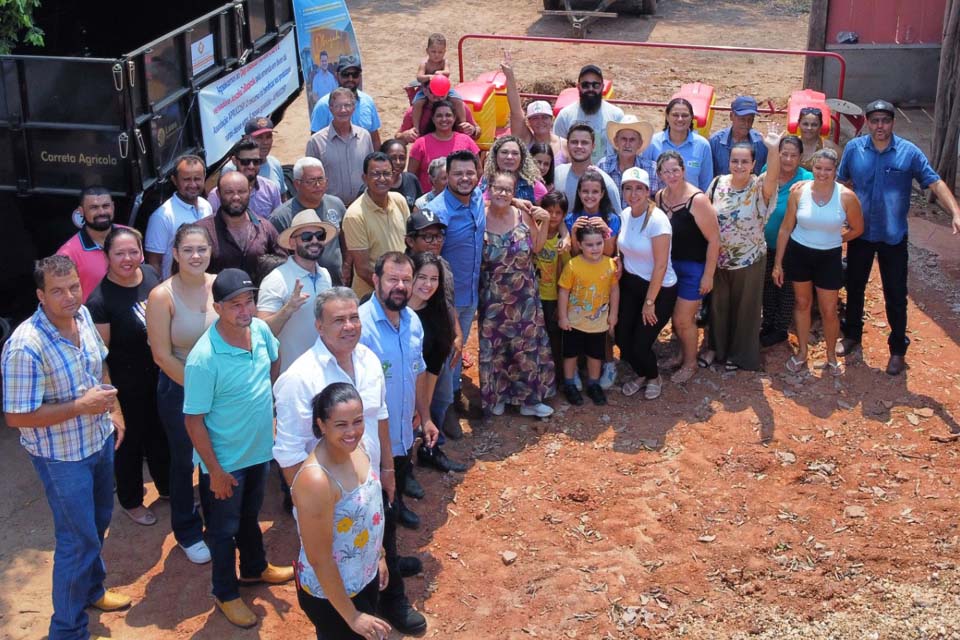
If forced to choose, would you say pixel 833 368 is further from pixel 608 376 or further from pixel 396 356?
pixel 396 356

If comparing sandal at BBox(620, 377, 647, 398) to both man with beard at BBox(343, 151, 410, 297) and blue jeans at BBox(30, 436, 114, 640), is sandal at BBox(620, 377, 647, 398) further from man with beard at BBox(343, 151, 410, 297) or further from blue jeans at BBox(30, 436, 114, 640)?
blue jeans at BBox(30, 436, 114, 640)

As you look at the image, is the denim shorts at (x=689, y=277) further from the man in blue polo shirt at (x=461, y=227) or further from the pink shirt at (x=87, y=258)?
the pink shirt at (x=87, y=258)

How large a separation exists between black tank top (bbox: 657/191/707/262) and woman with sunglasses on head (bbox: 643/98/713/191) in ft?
2.19

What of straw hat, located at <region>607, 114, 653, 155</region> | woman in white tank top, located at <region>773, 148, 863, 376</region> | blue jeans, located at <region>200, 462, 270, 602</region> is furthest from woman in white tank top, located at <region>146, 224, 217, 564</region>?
woman in white tank top, located at <region>773, 148, 863, 376</region>

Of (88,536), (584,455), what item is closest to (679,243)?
(584,455)

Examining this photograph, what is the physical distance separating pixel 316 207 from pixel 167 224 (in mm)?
881

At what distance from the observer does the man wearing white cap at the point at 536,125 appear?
7.53 m

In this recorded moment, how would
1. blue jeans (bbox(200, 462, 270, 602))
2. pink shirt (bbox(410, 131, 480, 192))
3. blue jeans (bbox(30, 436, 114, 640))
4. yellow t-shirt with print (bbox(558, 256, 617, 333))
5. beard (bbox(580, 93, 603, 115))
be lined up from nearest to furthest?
1. blue jeans (bbox(30, 436, 114, 640))
2. blue jeans (bbox(200, 462, 270, 602))
3. yellow t-shirt with print (bbox(558, 256, 617, 333))
4. pink shirt (bbox(410, 131, 480, 192))
5. beard (bbox(580, 93, 603, 115))

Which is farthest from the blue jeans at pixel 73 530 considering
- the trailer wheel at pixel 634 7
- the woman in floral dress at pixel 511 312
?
the trailer wheel at pixel 634 7

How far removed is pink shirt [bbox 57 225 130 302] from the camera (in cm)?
568

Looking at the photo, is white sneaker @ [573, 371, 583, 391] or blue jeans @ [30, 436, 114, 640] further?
white sneaker @ [573, 371, 583, 391]

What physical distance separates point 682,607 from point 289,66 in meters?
6.36

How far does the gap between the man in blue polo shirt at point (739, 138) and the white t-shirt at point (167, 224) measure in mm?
3806

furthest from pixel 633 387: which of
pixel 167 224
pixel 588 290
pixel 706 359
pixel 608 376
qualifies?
pixel 167 224
